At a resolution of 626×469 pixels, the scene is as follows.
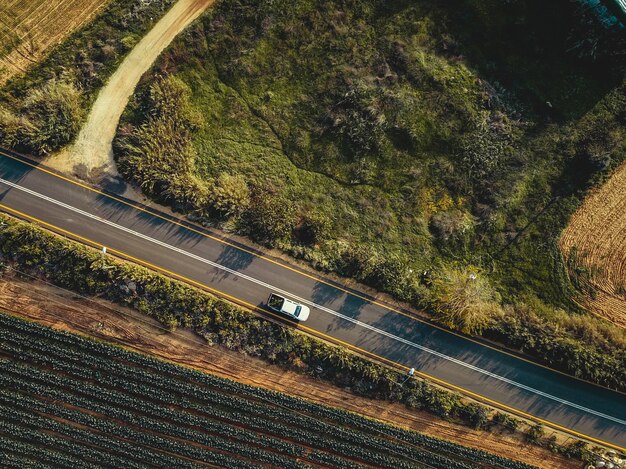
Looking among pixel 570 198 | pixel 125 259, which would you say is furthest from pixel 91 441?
pixel 570 198

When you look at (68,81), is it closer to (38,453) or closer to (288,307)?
(288,307)

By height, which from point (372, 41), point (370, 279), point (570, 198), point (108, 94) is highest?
point (372, 41)

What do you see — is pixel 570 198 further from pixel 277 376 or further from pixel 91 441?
pixel 91 441

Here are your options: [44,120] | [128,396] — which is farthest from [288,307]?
[44,120]

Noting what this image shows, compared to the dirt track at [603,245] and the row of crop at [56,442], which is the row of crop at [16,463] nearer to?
the row of crop at [56,442]

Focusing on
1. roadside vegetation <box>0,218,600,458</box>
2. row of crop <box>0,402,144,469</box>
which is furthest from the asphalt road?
row of crop <box>0,402,144,469</box>
